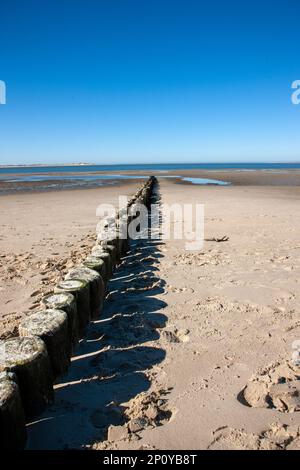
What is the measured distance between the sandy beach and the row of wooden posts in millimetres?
158

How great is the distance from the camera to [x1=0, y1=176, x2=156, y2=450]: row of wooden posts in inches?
87.1

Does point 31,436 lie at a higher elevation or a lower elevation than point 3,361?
lower

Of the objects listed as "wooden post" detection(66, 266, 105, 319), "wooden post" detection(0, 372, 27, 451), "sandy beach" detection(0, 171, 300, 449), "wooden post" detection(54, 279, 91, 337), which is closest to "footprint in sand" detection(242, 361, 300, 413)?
"sandy beach" detection(0, 171, 300, 449)

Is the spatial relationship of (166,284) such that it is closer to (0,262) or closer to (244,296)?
(244,296)

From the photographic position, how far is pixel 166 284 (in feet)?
17.1

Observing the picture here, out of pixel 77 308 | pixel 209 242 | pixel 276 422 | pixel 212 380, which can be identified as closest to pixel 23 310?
pixel 77 308

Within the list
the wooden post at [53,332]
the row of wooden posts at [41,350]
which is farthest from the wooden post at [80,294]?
the wooden post at [53,332]

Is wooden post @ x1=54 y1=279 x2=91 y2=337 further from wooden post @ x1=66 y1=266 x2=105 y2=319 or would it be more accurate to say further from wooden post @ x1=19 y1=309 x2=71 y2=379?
wooden post @ x1=19 y1=309 x2=71 y2=379

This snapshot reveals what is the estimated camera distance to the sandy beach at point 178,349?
2445 mm

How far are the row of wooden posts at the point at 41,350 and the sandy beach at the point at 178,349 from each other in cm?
16

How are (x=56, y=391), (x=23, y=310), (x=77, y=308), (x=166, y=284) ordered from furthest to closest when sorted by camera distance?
(x=166, y=284), (x=23, y=310), (x=77, y=308), (x=56, y=391)

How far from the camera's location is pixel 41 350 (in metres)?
2.62

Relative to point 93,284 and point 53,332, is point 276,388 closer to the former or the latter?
point 53,332

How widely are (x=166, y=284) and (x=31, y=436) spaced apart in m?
3.03
